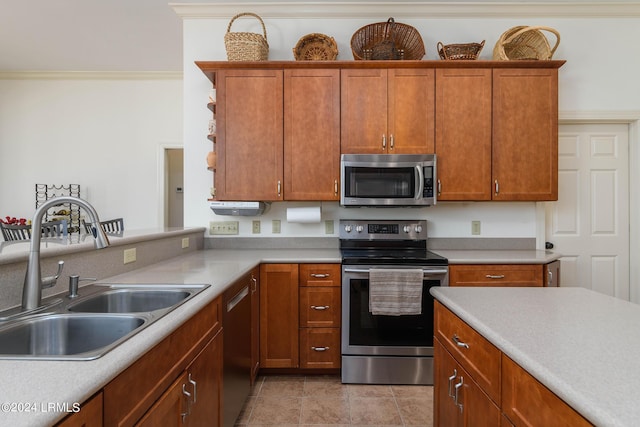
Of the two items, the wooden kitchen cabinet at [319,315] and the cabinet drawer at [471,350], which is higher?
the cabinet drawer at [471,350]

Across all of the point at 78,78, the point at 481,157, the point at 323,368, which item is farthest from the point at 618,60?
the point at 78,78

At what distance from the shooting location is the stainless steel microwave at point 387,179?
2559 mm

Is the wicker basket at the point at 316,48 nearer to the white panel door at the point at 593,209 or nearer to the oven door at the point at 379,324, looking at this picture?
the oven door at the point at 379,324

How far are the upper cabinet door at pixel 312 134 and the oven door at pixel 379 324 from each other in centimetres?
71

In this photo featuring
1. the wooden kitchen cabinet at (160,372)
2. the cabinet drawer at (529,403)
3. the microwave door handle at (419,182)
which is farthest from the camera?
the microwave door handle at (419,182)

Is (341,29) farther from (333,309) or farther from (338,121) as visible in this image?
(333,309)

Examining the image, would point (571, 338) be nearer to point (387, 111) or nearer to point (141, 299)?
point (141, 299)

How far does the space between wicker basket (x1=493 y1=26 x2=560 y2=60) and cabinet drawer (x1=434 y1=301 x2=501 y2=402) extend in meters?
2.31

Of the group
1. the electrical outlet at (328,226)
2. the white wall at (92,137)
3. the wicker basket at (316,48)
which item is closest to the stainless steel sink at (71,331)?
the electrical outlet at (328,226)

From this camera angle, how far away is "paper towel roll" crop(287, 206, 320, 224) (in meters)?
2.77

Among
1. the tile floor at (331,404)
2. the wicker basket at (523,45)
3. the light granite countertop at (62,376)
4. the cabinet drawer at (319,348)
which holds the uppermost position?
the wicker basket at (523,45)

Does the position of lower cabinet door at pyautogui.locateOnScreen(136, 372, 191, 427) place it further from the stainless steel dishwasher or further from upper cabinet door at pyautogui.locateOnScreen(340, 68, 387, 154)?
upper cabinet door at pyautogui.locateOnScreen(340, 68, 387, 154)

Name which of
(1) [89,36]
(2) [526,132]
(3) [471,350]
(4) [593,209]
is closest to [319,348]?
(3) [471,350]

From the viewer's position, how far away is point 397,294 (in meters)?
2.24
